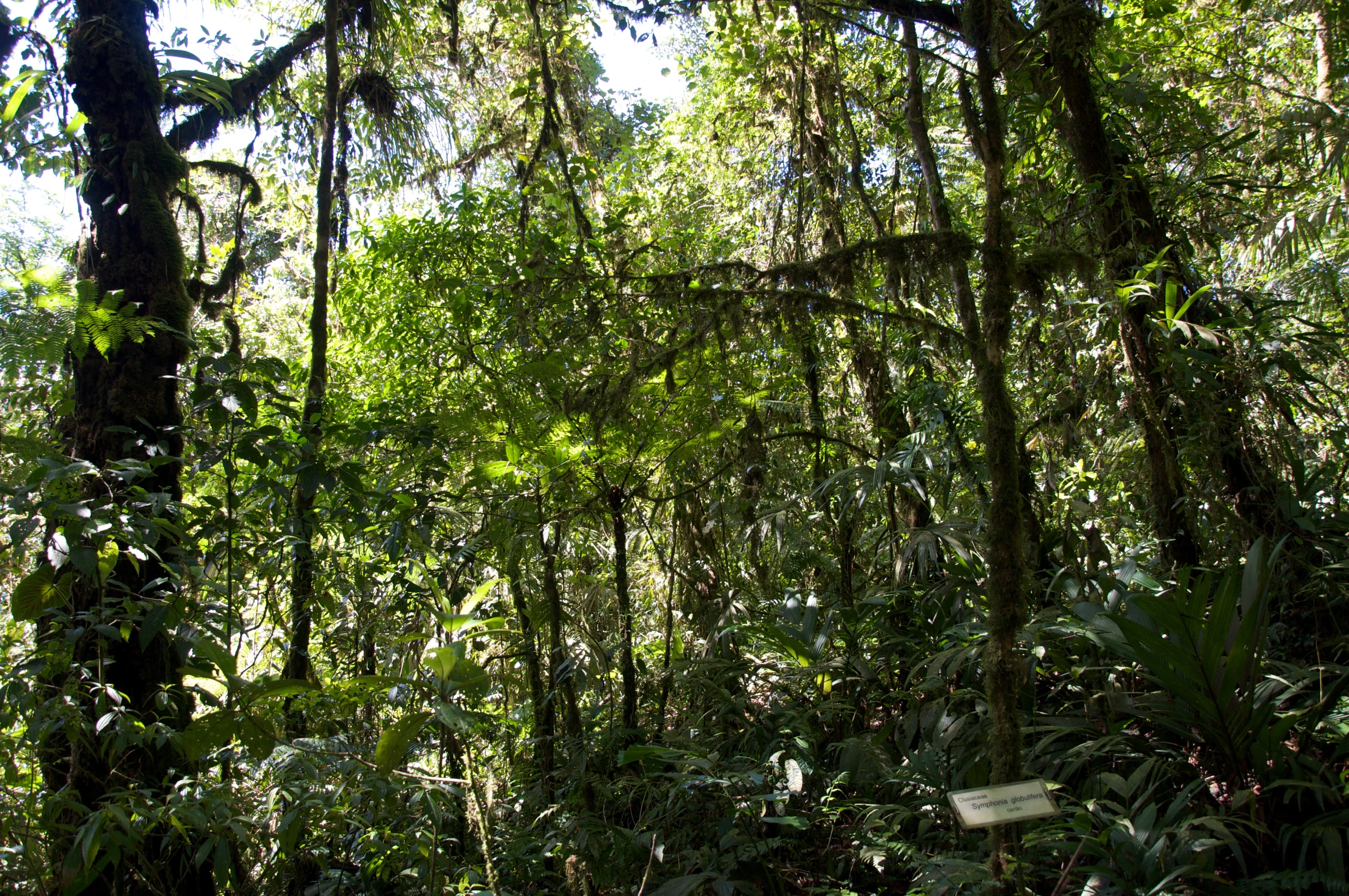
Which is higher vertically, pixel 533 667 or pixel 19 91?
pixel 19 91

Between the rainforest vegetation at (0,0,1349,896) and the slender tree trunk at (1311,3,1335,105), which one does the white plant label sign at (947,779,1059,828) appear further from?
the slender tree trunk at (1311,3,1335,105)

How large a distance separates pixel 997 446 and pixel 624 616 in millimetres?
1822

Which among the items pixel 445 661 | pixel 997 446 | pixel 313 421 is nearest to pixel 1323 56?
pixel 997 446

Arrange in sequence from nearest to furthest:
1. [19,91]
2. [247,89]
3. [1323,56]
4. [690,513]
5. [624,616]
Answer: [19,91], [624,616], [690,513], [247,89], [1323,56]

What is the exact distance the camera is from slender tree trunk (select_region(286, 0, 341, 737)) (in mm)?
2961

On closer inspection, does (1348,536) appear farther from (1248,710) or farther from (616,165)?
(616,165)

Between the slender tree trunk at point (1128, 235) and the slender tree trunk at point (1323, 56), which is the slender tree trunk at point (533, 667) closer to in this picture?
the slender tree trunk at point (1128, 235)

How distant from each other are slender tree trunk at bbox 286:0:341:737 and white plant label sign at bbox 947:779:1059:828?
2.25m

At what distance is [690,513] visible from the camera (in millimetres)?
4051

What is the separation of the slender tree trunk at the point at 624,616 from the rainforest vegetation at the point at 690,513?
0.11ft

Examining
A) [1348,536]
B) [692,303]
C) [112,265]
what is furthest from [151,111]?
[1348,536]

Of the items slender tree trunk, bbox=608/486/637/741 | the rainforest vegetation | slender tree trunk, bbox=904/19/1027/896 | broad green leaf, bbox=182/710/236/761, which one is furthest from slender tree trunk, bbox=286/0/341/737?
slender tree trunk, bbox=904/19/1027/896

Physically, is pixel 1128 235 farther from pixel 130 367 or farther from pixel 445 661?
pixel 130 367

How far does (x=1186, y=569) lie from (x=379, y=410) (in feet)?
10.6
